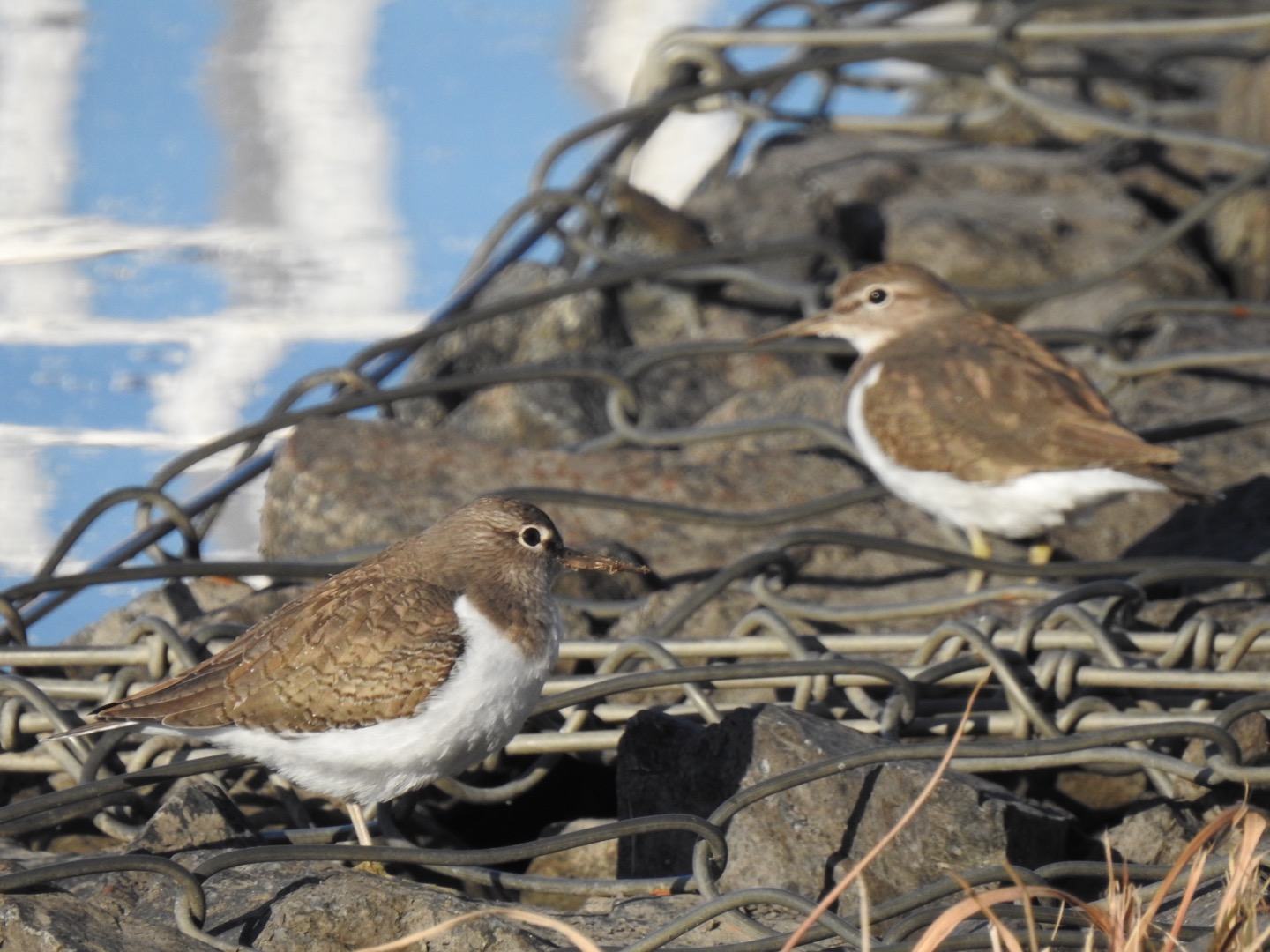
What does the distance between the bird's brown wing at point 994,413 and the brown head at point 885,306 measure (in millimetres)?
359

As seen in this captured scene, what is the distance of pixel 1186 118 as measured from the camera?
903cm

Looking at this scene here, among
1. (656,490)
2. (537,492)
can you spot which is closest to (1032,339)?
(656,490)

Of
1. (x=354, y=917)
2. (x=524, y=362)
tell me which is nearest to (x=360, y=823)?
(x=354, y=917)

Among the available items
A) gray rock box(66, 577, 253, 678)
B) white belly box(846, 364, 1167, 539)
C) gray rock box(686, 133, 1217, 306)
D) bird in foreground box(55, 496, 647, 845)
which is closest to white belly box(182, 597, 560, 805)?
bird in foreground box(55, 496, 647, 845)

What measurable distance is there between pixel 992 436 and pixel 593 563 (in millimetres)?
1924

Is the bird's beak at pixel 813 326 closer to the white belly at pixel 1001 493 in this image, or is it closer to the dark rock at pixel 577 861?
the white belly at pixel 1001 493

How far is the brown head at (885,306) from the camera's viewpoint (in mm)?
6273

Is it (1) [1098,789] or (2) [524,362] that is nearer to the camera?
(1) [1098,789]

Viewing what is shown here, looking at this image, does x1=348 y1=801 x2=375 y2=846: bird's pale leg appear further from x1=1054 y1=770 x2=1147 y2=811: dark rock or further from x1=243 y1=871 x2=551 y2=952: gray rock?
x1=1054 y1=770 x2=1147 y2=811: dark rock

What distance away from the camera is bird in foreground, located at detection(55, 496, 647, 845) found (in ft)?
12.0

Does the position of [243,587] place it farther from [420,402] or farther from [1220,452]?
[1220,452]

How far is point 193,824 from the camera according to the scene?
3510 mm

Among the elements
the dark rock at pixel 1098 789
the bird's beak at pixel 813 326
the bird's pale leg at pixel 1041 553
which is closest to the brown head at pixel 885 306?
the bird's beak at pixel 813 326

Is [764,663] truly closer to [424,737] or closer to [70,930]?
[424,737]
